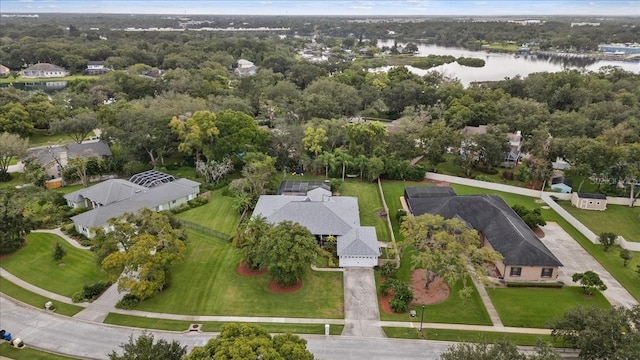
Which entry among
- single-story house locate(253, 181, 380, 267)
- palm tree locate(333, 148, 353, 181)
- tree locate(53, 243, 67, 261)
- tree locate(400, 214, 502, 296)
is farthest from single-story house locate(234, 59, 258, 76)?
tree locate(400, 214, 502, 296)

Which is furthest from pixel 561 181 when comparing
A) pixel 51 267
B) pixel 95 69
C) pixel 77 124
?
pixel 95 69

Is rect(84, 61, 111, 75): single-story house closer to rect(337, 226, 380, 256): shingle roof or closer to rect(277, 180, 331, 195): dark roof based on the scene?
rect(277, 180, 331, 195): dark roof

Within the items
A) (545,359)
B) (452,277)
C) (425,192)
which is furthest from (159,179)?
(545,359)

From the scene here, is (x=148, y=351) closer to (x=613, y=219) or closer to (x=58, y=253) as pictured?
(x=58, y=253)

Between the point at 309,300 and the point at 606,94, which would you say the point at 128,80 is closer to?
the point at 309,300

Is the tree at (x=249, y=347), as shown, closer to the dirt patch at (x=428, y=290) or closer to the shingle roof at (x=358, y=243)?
the dirt patch at (x=428, y=290)

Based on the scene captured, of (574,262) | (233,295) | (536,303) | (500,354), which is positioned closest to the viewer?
(500,354)

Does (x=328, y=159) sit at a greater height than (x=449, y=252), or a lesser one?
lesser

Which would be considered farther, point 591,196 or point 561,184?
point 561,184
